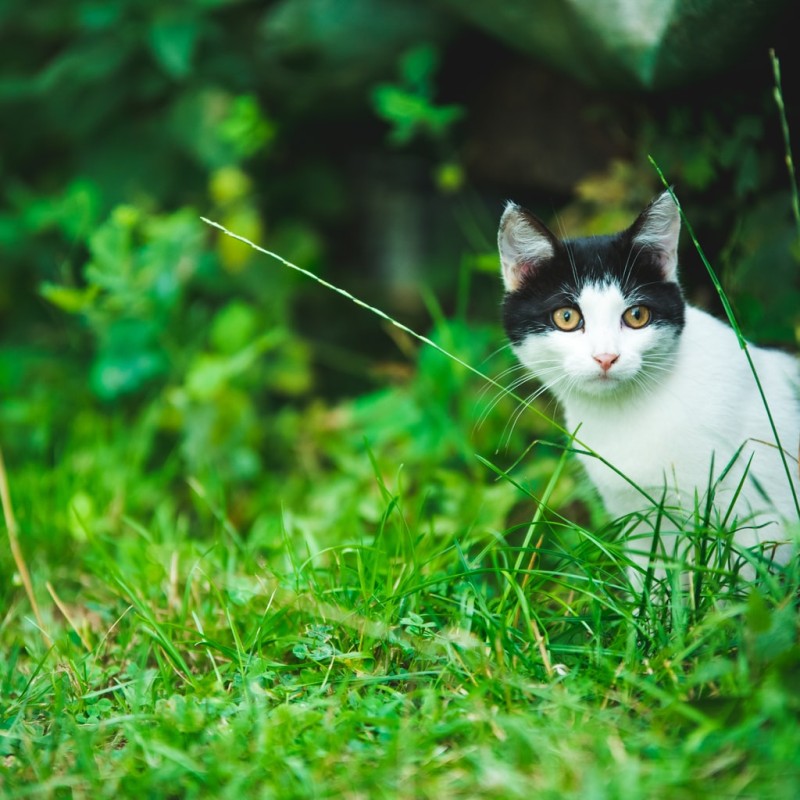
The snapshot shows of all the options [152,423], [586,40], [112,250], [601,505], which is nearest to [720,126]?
[586,40]

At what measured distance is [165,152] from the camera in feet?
10.2

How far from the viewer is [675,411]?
161 centimetres

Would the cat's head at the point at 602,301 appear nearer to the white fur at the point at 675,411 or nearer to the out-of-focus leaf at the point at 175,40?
the white fur at the point at 675,411

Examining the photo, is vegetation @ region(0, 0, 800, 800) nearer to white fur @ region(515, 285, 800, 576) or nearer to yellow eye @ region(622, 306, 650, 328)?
white fur @ region(515, 285, 800, 576)

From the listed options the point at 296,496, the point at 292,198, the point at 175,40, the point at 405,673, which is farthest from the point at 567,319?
the point at 292,198

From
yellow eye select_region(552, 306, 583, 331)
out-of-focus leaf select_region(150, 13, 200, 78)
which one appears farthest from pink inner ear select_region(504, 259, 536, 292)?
out-of-focus leaf select_region(150, 13, 200, 78)

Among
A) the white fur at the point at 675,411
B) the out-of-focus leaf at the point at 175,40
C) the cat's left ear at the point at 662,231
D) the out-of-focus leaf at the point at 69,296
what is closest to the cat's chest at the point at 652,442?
the white fur at the point at 675,411

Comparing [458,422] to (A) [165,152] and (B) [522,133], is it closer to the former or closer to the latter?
(B) [522,133]

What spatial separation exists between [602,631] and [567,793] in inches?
15.7

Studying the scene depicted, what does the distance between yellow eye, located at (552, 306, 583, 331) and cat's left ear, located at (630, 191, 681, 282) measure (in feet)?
0.57

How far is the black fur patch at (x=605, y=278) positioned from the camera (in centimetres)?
164

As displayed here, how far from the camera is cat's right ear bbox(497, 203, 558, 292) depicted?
1.66m

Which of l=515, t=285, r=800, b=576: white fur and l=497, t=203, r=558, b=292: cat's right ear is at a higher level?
l=497, t=203, r=558, b=292: cat's right ear

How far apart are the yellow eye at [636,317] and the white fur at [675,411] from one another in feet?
0.05
